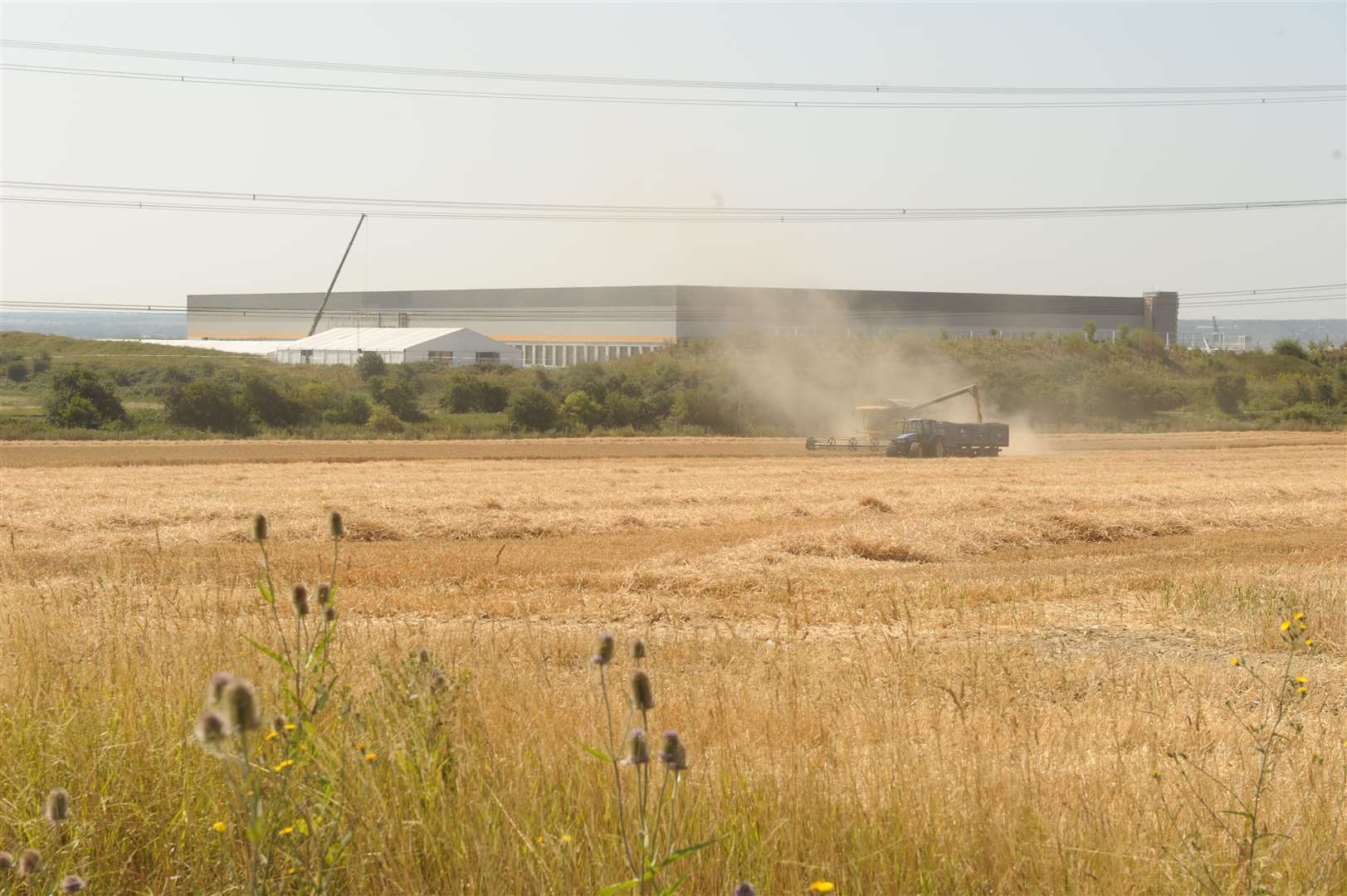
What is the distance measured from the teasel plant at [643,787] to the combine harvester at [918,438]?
40358 millimetres

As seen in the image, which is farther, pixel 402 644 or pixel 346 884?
pixel 402 644

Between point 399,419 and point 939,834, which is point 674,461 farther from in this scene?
point 939,834

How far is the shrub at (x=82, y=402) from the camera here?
5075 centimetres

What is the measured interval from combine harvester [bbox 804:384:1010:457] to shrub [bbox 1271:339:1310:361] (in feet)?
137

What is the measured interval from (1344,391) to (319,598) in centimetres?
7399

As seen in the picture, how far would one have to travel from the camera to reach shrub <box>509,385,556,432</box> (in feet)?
185

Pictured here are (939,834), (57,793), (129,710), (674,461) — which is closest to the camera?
(57,793)

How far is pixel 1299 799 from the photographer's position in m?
5.48

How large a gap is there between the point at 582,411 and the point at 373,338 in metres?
29.0

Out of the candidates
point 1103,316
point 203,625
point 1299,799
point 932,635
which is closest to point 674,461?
point 932,635

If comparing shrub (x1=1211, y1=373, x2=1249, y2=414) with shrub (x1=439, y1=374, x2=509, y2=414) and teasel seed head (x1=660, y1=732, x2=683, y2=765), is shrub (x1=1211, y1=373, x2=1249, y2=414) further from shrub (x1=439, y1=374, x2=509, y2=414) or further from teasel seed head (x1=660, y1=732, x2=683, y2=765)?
teasel seed head (x1=660, y1=732, x2=683, y2=765)

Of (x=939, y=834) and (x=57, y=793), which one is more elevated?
(x=57, y=793)

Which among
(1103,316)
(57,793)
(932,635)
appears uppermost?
(1103,316)

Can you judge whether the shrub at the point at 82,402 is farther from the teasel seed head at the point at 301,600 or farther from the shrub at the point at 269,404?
the teasel seed head at the point at 301,600
